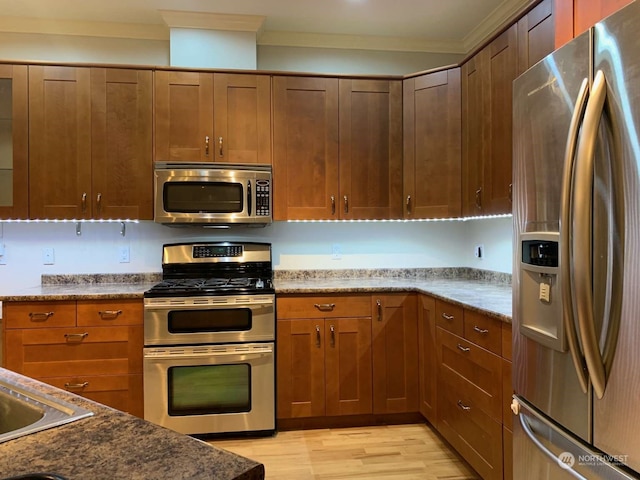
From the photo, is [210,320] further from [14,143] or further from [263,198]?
[14,143]

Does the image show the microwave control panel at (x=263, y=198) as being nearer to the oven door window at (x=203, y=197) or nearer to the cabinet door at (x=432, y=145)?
the oven door window at (x=203, y=197)

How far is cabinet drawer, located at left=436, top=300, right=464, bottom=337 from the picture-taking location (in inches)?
86.5

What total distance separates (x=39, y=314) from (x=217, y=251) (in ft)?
3.74

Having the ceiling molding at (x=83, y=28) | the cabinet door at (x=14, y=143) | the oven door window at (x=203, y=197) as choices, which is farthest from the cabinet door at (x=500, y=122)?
the cabinet door at (x=14, y=143)

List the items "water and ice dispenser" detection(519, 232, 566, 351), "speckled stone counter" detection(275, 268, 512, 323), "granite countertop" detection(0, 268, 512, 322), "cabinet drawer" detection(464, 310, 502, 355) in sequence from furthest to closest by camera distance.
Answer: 1. "granite countertop" detection(0, 268, 512, 322)
2. "speckled stone counter" detection(275, 268, 512, 323)
3. "cabinet drawer" detection(464, 310, 502, 355)
4. "water and ice dispenser" detection(519, 232, 566, 351)

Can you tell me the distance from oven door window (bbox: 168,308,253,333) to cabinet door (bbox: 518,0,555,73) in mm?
2047

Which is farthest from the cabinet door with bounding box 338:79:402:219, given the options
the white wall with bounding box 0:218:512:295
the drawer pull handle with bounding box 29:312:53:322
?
the drawer pull handle with bounding box 29:312:53:322

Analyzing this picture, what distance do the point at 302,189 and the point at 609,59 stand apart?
211 centimetres

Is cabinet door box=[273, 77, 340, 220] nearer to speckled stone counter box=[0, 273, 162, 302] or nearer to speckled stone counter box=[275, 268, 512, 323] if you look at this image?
speckled stone counter box=[275, 268, 512, 323]

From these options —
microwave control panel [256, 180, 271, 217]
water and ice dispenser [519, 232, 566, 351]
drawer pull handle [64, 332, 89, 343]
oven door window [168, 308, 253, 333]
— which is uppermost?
microwave control panel [256, 180, 271, 217]

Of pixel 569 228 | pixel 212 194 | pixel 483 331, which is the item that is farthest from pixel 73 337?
pixel 569 228

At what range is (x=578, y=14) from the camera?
132 centimetres

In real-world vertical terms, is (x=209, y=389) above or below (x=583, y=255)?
below

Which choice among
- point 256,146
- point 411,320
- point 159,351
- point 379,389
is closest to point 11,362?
point 159,351
